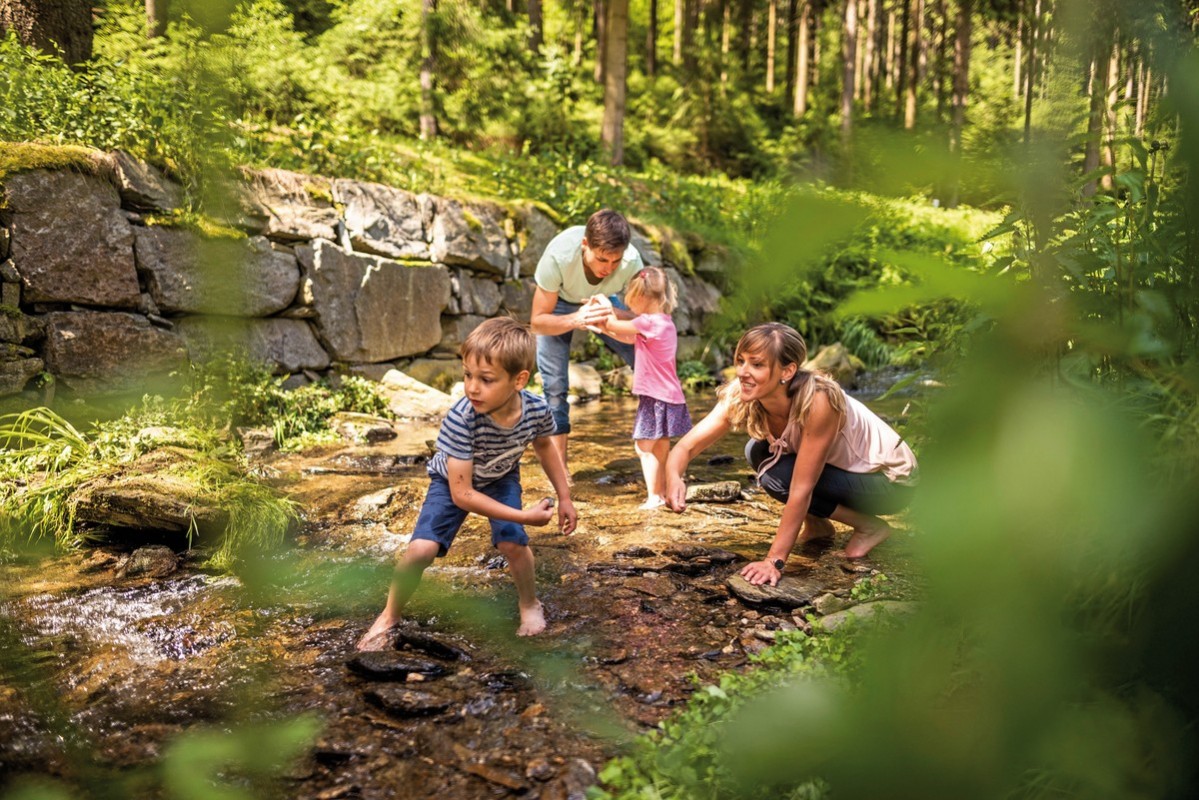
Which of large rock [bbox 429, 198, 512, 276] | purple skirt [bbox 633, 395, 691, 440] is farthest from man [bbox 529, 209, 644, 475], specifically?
large rock [bbox 429, 198, 512, 276]

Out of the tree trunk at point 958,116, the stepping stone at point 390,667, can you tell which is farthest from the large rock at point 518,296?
the tree trunk at point 958,116

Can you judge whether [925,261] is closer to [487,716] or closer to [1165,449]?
[1165,449]

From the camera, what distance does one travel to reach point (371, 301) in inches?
371

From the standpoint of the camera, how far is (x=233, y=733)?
0.81 m

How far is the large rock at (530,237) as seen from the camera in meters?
11.2

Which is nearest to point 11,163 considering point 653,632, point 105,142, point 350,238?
point 105,142

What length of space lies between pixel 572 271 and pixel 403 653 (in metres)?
2.94

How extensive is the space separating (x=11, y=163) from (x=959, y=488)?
25.0 ft

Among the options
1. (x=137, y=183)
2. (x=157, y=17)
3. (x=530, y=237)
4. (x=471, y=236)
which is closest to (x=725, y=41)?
(x=530, y=237)

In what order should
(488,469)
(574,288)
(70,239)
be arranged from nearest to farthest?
(488,469) < (574,288) < (70,239)

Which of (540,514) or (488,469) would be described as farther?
(488,469)

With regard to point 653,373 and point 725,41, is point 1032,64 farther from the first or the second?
point 725,41

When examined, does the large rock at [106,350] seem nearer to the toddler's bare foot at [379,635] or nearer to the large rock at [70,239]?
the large rock at [70,239]

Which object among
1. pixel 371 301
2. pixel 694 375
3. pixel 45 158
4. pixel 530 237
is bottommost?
pixel 694 375
